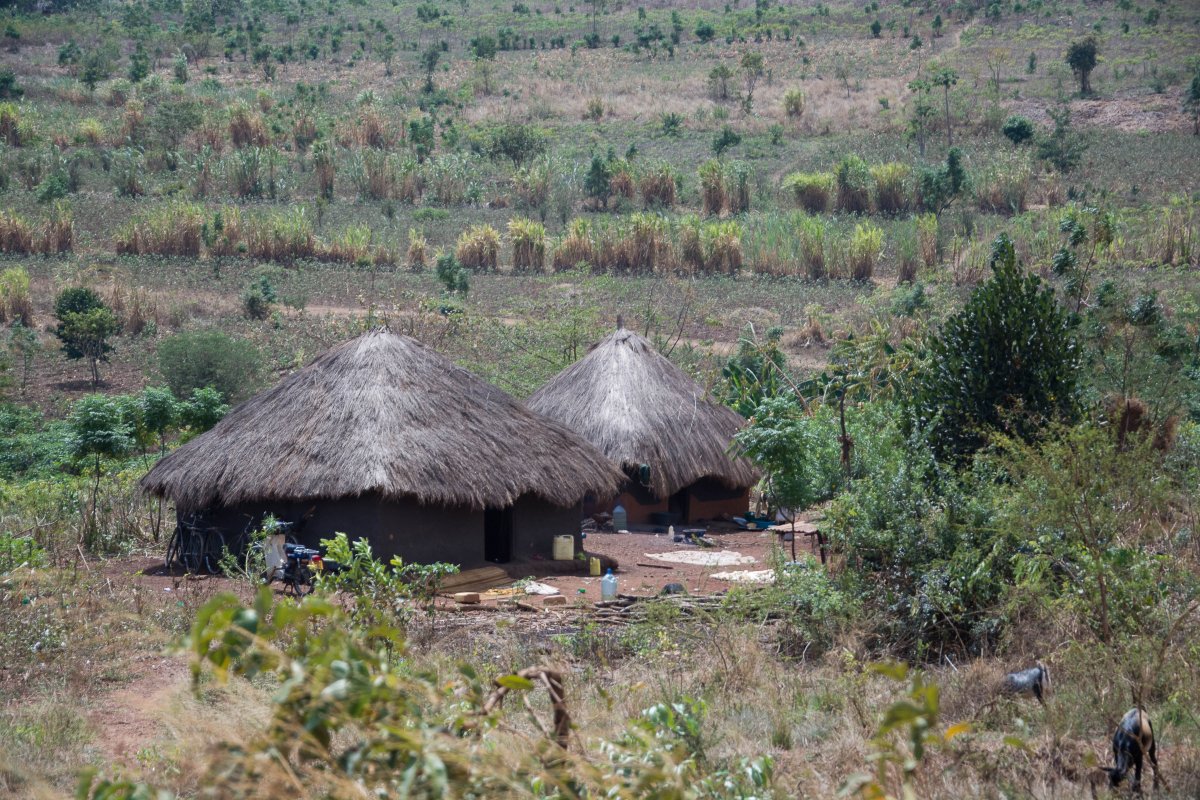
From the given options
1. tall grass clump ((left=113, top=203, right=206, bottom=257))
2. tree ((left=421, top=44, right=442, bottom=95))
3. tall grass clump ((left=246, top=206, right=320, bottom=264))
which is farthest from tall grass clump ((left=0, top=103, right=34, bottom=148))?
tree ((left=421, top=44, right=442, bottom=95))

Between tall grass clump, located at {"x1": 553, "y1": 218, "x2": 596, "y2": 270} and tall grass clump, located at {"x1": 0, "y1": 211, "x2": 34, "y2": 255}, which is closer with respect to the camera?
tall grass clump, located at {"x1": 0, "y1": 211, "x2": 34, "y2": 255}

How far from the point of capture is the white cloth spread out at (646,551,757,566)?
15422mm

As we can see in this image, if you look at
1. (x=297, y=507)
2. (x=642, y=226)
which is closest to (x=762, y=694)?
(x=297, y=507)

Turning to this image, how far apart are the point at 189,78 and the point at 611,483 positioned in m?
44.9

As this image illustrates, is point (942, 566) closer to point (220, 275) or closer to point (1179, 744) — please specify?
point (1179, 744)

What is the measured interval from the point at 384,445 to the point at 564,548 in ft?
8.80

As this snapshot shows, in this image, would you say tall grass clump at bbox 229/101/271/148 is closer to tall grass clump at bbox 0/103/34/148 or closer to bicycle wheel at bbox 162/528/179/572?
tall grass clump at bbox 0/103/34/148

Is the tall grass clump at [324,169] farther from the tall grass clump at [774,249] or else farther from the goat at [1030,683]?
the goat at [1030,683]

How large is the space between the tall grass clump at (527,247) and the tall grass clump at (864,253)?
8516mm

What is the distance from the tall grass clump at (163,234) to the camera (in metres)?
35.0

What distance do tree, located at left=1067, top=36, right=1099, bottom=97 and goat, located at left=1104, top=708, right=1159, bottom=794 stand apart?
4774cm

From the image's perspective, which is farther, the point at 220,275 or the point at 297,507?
the point at 220,275

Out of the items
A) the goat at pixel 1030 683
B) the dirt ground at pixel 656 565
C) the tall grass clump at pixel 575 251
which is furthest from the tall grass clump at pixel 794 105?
the goat at pixel 1030 683

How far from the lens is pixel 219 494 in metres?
14.0
